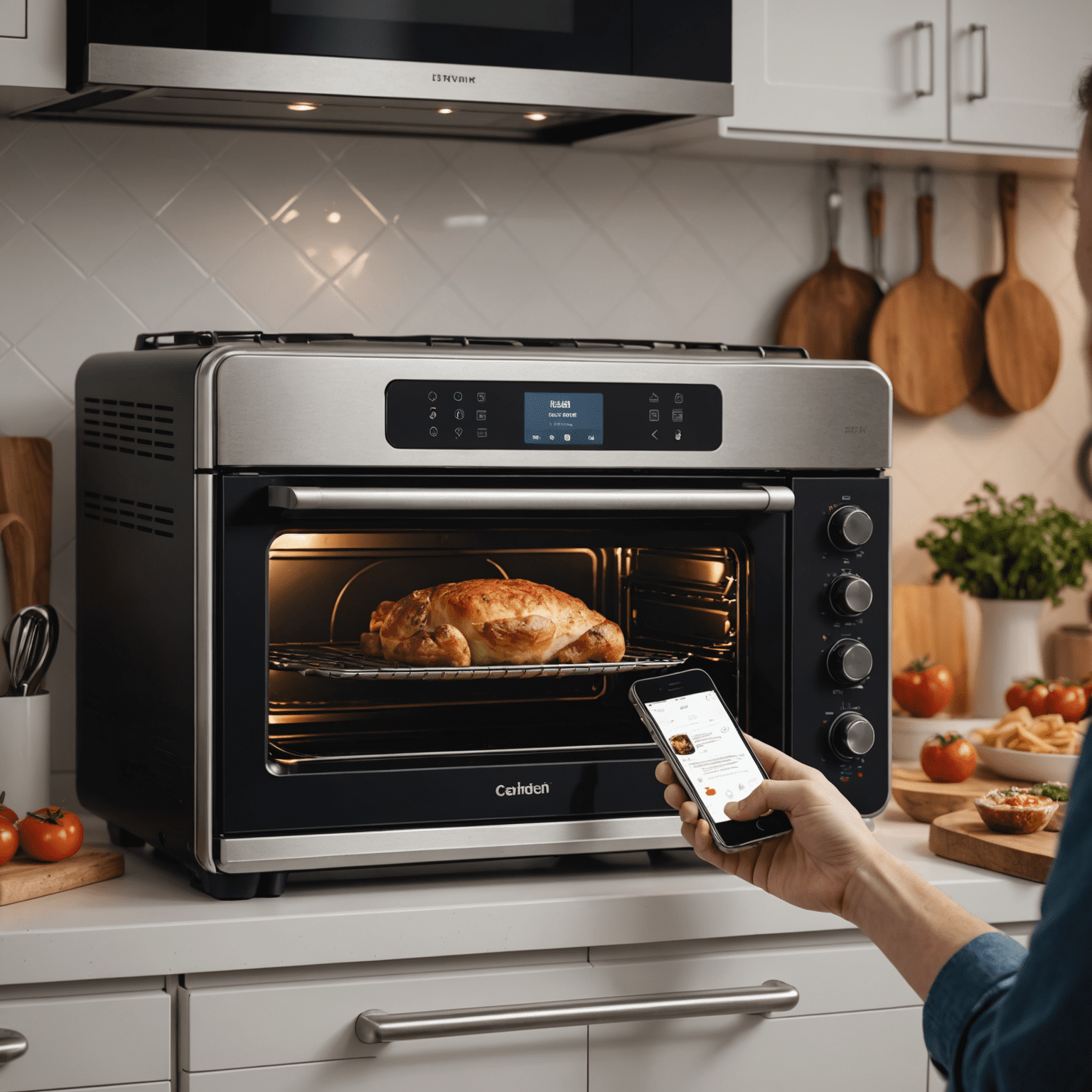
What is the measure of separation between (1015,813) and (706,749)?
36 cm

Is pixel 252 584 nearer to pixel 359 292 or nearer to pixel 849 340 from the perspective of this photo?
pixel 359 292

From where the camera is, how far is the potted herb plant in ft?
6.05

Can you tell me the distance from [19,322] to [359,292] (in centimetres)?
40

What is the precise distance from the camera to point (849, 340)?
1926mm

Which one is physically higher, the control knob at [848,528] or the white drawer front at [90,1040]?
the control knob at [848,528]

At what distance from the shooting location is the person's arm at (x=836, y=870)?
0.87 meters

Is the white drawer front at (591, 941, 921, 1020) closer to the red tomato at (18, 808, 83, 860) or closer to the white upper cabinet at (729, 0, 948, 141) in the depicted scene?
the red tomato at (18, 808, 83, 860)

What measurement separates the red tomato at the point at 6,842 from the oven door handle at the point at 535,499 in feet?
1.24

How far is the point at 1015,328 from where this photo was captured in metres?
2.00

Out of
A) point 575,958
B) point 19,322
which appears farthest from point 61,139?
point 575,958

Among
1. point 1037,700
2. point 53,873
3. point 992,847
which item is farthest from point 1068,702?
point 53,873

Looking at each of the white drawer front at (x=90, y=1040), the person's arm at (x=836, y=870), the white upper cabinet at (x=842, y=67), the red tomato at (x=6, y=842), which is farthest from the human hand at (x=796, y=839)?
the white upper cabinet at (x=842, y=67)

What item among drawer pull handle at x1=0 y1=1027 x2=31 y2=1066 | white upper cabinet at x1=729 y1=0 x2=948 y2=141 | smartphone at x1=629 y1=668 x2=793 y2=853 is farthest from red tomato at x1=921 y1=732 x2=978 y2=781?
drawer pull handle at x1=0 y1=1027 x2=31 y2=1066

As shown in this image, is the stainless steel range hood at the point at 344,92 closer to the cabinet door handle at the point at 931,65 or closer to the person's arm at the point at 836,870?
the cabinet door handle at the point at 931,65
